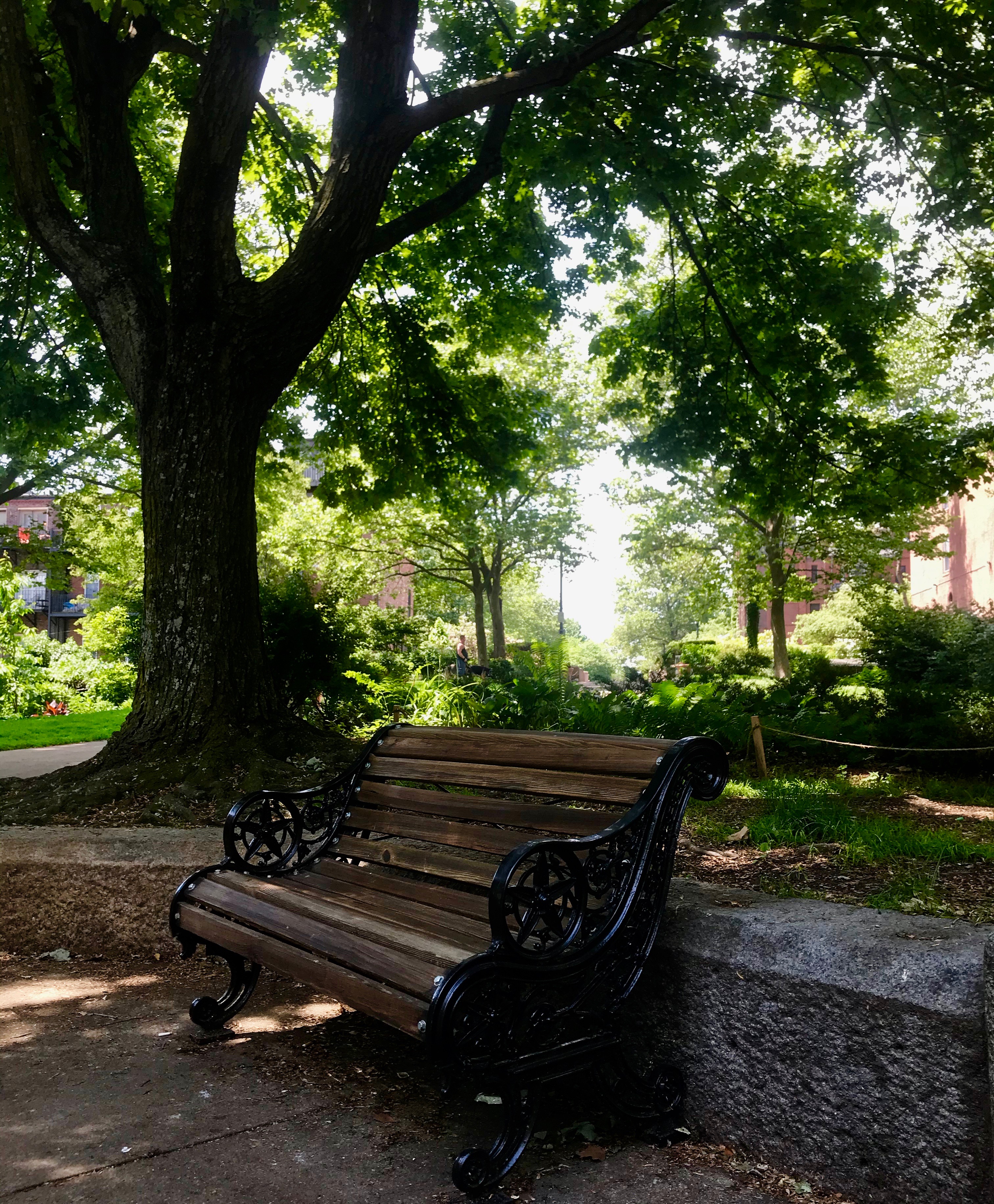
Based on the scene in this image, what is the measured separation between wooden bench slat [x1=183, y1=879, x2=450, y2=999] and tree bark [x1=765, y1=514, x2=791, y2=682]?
20.7 meters

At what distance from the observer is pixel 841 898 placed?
3926 mm

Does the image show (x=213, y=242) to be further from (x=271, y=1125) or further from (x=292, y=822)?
(x=271, y=1125)

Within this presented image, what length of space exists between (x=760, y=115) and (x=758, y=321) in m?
2.36

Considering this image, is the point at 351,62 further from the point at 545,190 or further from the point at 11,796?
the point at 11,796

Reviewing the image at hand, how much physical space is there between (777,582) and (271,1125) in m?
22.9

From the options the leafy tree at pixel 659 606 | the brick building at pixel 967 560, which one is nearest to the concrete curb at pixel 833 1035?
the brick building at pixel 967 560

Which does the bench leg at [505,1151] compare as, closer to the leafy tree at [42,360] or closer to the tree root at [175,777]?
the tree root at [175,777]

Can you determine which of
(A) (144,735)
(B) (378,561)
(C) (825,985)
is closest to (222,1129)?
(C) (825,985)

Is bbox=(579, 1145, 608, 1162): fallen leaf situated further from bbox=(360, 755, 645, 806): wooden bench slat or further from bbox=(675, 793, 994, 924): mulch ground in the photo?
bbox=(675, 793, 994, 924): mulch ground

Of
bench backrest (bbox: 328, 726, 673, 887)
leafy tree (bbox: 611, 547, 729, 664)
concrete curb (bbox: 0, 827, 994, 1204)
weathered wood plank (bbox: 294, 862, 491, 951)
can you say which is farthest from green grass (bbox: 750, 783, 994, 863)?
leafy tree (bbox: 611, 547, 729, 664)

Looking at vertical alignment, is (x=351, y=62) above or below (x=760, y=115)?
below

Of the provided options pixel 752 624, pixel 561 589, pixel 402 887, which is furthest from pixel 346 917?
pixel 561 589

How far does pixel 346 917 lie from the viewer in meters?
3.40

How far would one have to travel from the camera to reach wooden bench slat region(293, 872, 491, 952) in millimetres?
3219
